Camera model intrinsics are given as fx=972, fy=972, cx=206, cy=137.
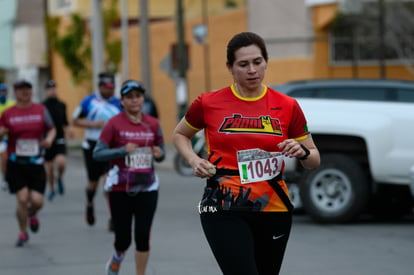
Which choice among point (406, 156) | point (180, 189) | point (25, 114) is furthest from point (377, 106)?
point (180, 189)

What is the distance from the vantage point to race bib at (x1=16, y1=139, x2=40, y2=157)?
36.2ft

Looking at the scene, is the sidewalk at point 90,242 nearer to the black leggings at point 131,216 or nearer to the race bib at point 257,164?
the black leggings at point 131,216

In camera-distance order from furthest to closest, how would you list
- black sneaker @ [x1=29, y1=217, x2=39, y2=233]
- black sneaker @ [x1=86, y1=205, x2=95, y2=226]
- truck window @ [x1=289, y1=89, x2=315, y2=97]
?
truck window @ [x1=289, y1=89, x2=315, y2=97] → black sneaker @ [x1=86, y1=205, x2=95, y2=226] → black sneaker @ [x1=29, y1=217, x2=39, y2=233]

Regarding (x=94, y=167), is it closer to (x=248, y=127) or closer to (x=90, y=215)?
(x=90, y=215)

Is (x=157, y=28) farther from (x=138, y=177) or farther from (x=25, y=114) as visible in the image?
(x=138, y=177)

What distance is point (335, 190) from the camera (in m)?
12.6

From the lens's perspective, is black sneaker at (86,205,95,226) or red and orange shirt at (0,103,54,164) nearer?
red and orange shirt at (0,103,54,164)

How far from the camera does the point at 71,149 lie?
34.2 m

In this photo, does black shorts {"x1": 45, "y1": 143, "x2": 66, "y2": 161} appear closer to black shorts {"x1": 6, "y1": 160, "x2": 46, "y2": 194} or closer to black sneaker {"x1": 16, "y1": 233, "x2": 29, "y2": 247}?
black shorts {"x1": 6, "y1": 160, "x2": 46, "y2": 194}

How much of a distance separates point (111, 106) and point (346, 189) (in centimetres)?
319

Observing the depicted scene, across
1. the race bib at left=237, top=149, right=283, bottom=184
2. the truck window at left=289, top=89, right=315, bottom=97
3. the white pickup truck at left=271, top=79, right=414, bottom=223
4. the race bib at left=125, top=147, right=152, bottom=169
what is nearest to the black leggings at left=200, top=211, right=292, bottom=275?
the race bib at left=237, top=149, right=283, bottom=184

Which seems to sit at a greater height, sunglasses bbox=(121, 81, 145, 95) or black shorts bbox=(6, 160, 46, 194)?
sunglasses bbox=(121, 81, 145, 95)

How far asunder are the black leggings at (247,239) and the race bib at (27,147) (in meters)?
6.00

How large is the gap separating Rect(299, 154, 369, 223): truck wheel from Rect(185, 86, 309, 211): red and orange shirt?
701 cm
